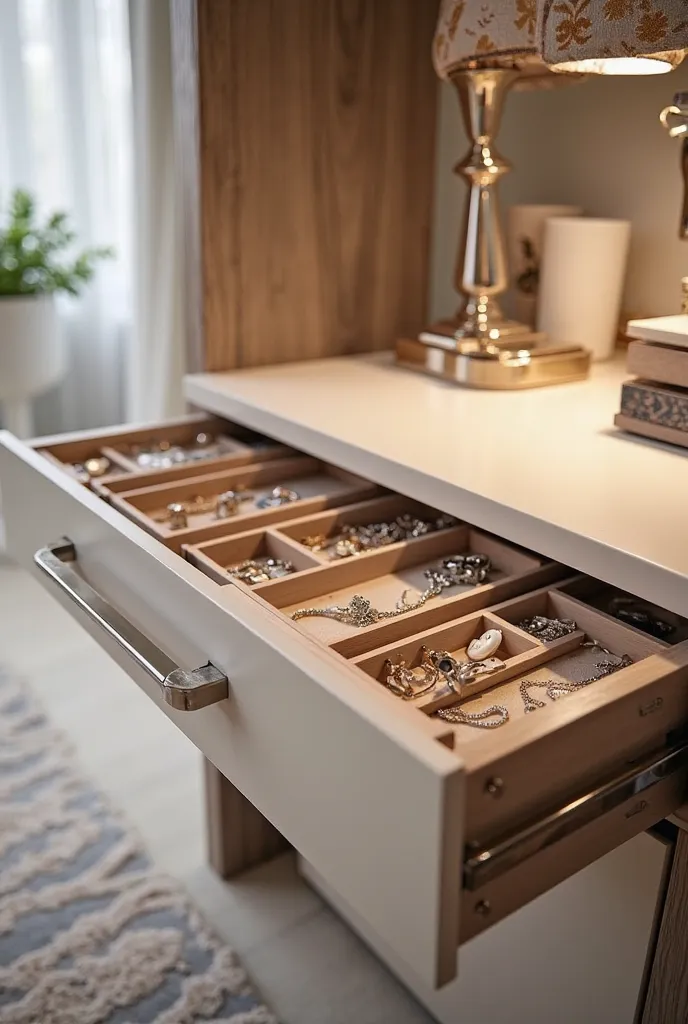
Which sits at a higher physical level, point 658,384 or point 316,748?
point 658,384

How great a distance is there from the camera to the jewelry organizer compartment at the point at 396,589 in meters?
0.72

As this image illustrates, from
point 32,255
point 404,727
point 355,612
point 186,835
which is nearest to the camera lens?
point 404,727

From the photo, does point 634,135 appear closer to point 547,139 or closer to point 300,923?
point 547,139

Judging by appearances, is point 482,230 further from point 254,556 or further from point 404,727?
point 404,727

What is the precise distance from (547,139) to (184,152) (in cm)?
50

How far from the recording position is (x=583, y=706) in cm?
57

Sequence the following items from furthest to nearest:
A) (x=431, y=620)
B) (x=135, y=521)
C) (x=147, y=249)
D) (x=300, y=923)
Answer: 1. (x=147, y=249)
2. (x=300, y=923)
3. (x=135, y=521)
4. (x=431, y=620)

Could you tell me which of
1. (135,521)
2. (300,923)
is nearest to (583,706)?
(135,521)

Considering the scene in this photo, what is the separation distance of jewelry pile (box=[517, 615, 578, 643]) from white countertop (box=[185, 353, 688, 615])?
6cm

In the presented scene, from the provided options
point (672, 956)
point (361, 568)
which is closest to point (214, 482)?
point (361, 568)

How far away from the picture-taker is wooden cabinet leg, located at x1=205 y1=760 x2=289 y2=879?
4.30ft

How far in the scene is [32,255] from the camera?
6.82 ft

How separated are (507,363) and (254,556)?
1.35 ft

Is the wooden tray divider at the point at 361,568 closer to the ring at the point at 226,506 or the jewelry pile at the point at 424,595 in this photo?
the jewelry pile at the point at 424,595
